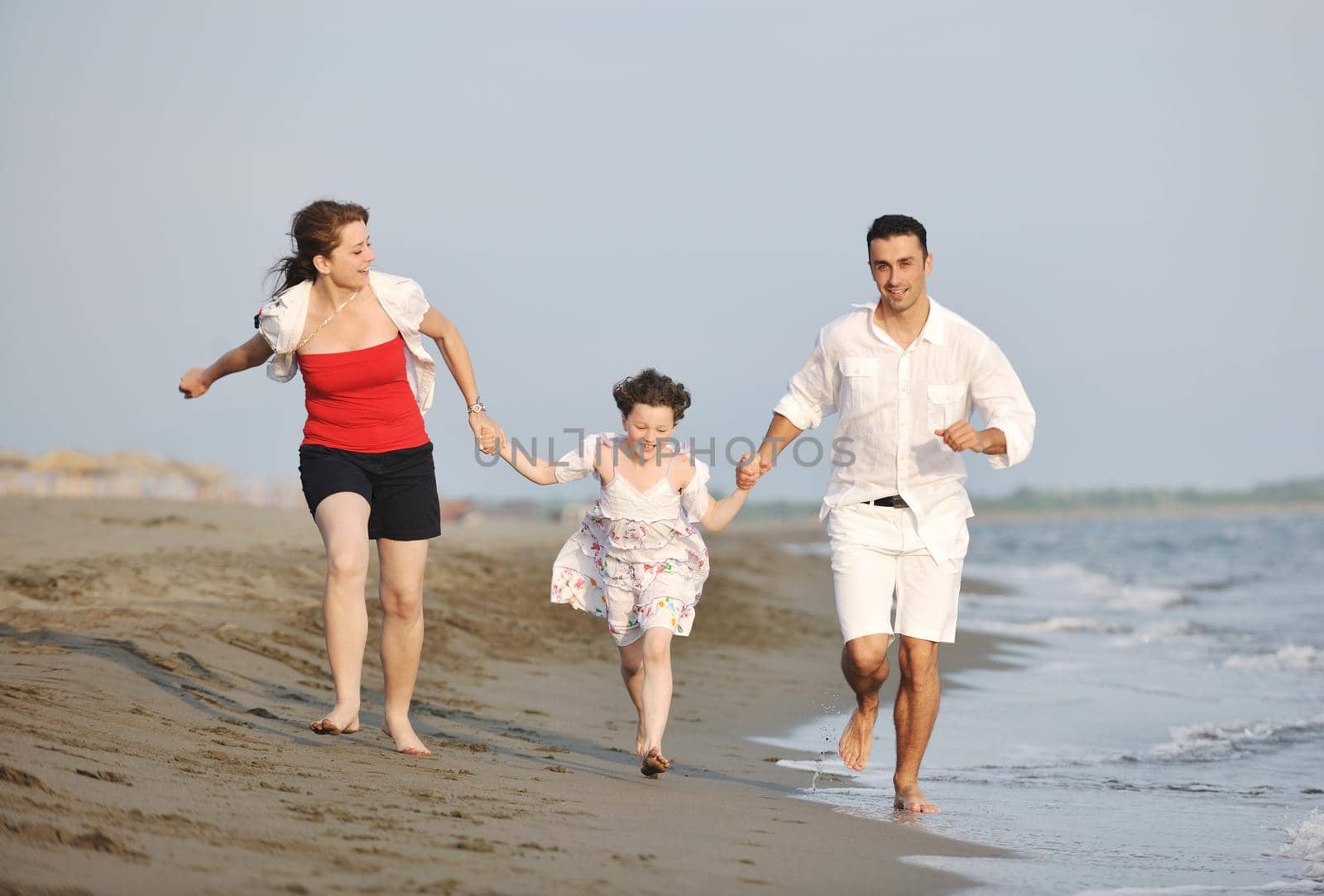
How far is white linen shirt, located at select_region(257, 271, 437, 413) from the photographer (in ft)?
16.4

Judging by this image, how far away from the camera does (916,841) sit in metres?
4.32

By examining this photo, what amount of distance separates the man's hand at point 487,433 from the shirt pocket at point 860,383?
1.43 metres

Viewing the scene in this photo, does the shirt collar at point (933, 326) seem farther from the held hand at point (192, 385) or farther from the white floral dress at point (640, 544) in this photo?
the held hand at point (192, 385)

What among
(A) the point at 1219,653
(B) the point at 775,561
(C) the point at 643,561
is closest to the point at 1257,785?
(C) the point at 643,561

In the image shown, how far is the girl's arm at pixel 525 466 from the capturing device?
17.9 feet

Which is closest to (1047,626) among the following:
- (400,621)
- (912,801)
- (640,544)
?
(640,544)

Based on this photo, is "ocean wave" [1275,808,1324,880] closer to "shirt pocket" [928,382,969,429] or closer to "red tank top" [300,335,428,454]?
"shirt pocket" [928,382,969,429]

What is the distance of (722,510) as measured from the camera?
558 centimetres

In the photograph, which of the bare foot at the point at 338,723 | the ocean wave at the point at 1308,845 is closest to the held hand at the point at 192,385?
the bare foot at the point at 338,723

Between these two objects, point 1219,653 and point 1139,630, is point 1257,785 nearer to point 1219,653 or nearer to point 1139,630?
point 1219,653

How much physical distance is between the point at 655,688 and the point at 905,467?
1.29 m

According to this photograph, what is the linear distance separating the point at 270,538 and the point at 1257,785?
969 cm

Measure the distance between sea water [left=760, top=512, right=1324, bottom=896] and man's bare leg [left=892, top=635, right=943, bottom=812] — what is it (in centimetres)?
16

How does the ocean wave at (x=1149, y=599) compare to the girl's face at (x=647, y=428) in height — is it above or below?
below
